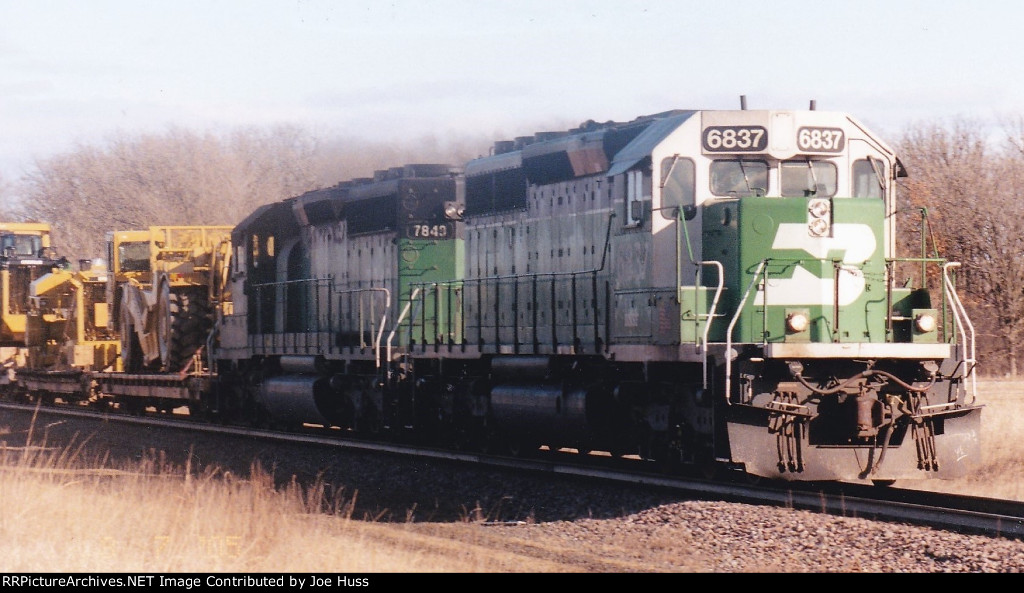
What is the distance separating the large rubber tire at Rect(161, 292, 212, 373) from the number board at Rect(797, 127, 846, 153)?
14723 mm

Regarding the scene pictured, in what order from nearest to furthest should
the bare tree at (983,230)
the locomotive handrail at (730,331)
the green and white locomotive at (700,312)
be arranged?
1. the locomotive handrail at (730,331)
2. the green and white locomotive at (700,312)
3. the bare tree at (983,230)

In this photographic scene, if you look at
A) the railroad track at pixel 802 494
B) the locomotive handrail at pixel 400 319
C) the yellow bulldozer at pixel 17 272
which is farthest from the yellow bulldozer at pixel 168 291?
the railroad track at pixel 802 494

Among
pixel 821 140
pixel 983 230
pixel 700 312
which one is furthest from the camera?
pixel 983 230

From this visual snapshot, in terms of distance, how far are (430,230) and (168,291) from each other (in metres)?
7.75

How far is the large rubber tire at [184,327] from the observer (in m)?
24.4

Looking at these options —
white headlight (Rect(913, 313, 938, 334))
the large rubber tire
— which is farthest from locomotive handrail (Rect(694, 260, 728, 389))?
the large rubber tire

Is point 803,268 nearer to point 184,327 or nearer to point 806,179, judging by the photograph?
point 806,179

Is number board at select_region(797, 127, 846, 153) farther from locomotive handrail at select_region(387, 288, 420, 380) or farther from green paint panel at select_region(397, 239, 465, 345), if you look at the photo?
locomotive handrail at select_region(387, 288, 420, 380)

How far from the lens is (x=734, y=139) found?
1273 centimetres

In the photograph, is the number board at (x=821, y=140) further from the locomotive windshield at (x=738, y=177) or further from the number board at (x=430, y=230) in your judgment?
the number board at (x=430, y=230)

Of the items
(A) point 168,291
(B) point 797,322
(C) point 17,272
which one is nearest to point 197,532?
(B) point 797,322

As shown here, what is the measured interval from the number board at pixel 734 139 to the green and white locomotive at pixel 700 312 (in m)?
0.01

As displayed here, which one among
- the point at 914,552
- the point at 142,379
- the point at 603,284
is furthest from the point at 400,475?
the point at 142,379

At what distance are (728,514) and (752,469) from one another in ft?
3.54
